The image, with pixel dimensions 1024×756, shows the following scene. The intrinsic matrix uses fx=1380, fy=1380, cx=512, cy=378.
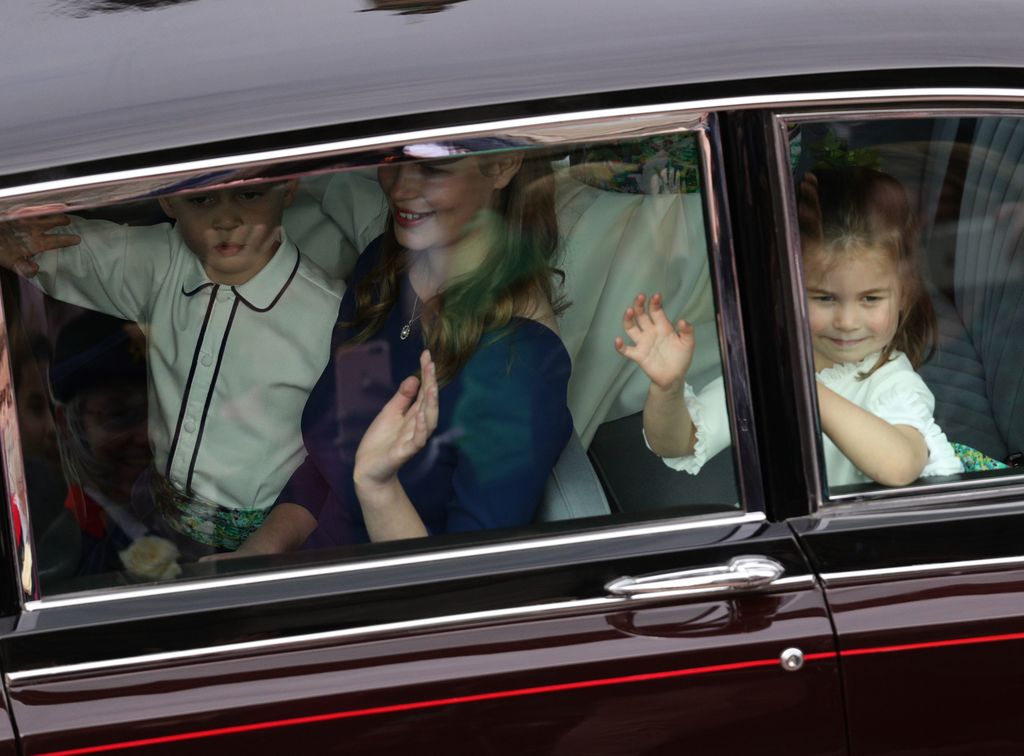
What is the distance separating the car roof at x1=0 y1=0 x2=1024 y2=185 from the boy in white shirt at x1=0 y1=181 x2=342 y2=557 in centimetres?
27

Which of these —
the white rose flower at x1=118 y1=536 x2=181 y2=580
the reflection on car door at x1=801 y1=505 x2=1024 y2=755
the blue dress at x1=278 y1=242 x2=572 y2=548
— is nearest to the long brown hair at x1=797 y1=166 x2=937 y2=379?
the reflection on car door at x1=801 y1=505 x2=1024 y2=755

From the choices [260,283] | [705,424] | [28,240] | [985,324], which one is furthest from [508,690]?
[985,324]

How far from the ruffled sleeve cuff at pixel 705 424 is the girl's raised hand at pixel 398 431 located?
0.40 metres

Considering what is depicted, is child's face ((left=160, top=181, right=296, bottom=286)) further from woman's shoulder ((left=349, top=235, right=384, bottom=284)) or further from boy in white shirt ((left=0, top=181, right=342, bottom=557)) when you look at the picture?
woman's shoulder ((left=349, top=235, right=384, bottom=284))

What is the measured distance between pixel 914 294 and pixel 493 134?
845 millimetres

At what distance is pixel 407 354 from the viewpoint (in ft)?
7.53

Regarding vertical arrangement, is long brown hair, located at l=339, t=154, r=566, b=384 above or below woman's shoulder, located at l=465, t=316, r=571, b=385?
above

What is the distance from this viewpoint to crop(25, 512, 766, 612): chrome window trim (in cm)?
205

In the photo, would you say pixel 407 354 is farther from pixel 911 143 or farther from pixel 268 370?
pixel 911 143

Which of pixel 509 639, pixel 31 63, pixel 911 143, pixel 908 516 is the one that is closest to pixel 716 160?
pixel 911 143

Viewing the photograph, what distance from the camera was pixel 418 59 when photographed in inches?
80.5

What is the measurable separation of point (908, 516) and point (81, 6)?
1579 millimetres

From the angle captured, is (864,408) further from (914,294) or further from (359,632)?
(359,632)

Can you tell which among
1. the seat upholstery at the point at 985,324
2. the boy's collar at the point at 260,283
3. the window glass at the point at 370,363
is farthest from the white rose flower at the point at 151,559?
the seat upholstery at the point at 985,324
